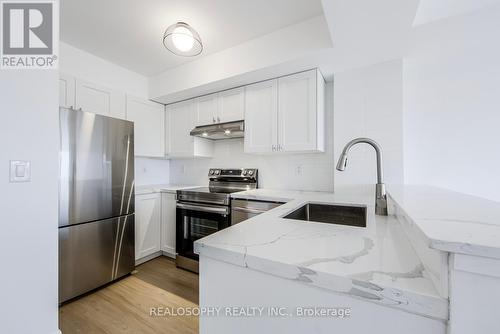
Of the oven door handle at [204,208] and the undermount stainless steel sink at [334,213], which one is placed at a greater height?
the undermount stainless steel sink at [334,213]

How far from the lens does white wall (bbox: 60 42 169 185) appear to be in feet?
7.17

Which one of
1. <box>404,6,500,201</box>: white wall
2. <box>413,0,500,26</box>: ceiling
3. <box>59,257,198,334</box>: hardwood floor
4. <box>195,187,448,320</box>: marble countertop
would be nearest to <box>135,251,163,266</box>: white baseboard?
<box>59,257,198,334</box>: hardwood floor

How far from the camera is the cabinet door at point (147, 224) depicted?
8.16 ft

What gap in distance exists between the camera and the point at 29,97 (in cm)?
125

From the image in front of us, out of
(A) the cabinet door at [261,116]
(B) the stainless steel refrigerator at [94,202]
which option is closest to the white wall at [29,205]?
(B) the stainless steel refrigerator at [94,202]

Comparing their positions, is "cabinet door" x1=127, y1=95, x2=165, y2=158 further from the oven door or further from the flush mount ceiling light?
the flush mount ceiling light

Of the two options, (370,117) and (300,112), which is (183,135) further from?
(370,117)

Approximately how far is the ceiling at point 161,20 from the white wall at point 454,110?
1050mm

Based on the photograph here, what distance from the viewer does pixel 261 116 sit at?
7.52 feet

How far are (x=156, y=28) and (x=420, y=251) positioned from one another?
2384 millimetres

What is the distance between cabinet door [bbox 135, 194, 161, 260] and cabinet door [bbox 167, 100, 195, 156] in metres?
0.69

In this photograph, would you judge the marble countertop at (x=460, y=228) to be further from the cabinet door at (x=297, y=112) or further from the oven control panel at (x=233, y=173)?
the oven control panel at (x=233, y=173)

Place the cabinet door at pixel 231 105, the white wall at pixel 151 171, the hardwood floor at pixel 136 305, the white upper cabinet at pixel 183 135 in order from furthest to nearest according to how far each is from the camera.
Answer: the white wall at pixel 151 171
the white upper cabinet at pixel 183 135
the cabinet door at pixel 231 105
the hardwood floor at pixel 136 305

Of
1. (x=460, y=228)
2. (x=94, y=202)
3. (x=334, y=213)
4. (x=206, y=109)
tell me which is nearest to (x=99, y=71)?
(x=206, y=109)
